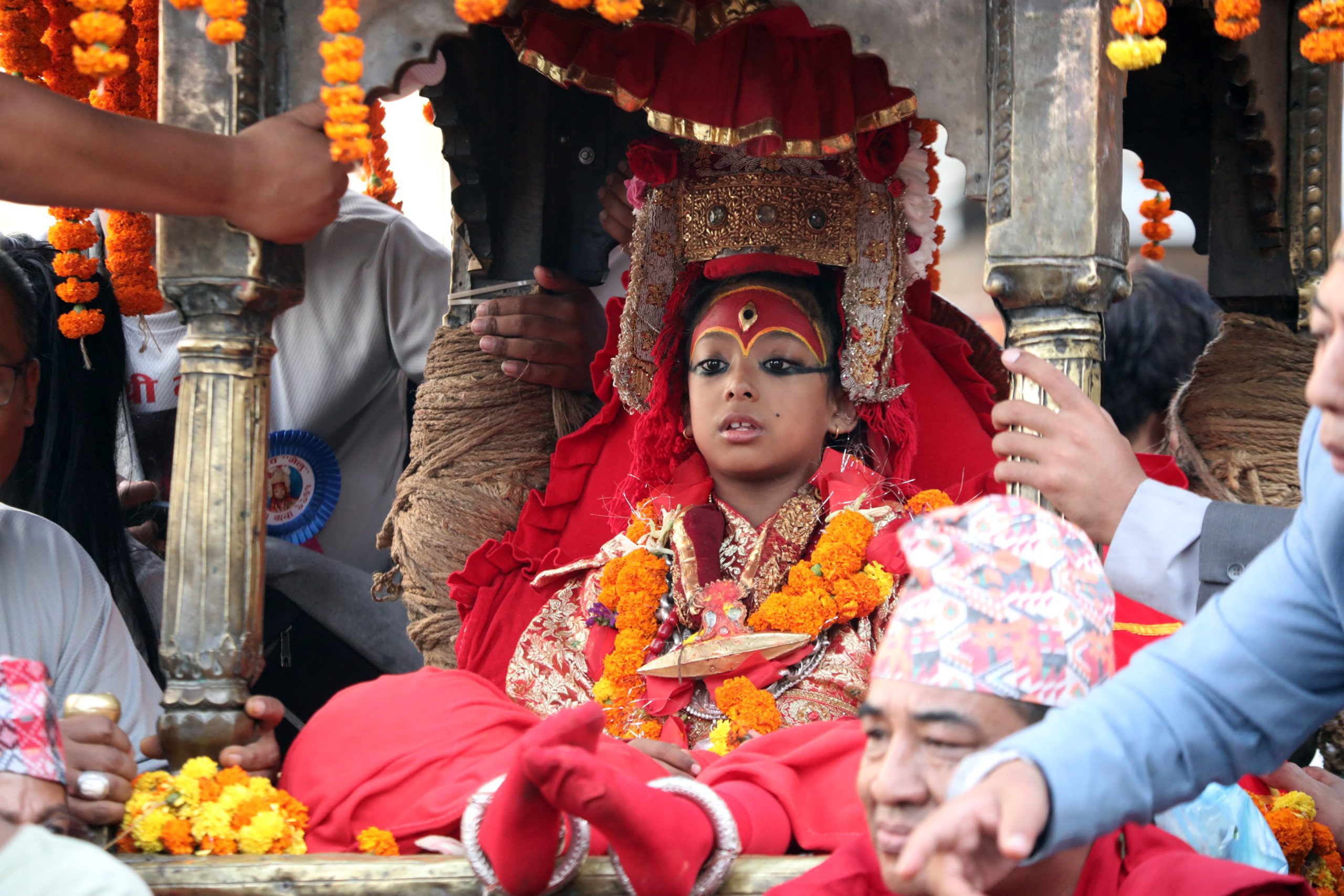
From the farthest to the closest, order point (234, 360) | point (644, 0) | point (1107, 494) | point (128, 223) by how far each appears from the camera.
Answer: point (128, 223)
point (644, 0)
point (234, 360)
point (1107, 494)

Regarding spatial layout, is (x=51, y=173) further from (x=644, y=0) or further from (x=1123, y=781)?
(x=1123, y=781)

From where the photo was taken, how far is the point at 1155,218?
13.0 ft

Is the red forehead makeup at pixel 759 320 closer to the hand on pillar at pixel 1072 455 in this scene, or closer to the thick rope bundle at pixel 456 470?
the thick rope bundle at pixel 456 470

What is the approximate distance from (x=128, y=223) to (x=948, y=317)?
7.25 feet

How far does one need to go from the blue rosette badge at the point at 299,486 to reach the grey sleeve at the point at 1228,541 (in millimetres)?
2730

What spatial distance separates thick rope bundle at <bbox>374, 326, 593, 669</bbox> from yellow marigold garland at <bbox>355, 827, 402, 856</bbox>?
4.26 feet

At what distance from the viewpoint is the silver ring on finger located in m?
2.39

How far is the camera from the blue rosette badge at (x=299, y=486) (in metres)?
4.11

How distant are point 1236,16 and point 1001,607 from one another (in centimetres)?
133

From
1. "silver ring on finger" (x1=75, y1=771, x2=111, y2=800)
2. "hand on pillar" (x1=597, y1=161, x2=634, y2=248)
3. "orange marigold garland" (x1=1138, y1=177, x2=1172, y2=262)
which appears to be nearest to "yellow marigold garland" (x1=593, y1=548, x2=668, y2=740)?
"hand on pillar" (x1=597, y1=161, x2=634, y2=248)

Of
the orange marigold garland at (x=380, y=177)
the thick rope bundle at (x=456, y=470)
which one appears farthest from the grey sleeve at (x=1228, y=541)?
the orange marigold garland at (x=380, y=177)

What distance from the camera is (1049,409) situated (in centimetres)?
228

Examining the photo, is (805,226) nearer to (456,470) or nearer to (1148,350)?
(456,470)

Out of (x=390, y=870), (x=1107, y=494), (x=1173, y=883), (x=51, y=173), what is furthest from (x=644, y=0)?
(x=1173, y=883)
